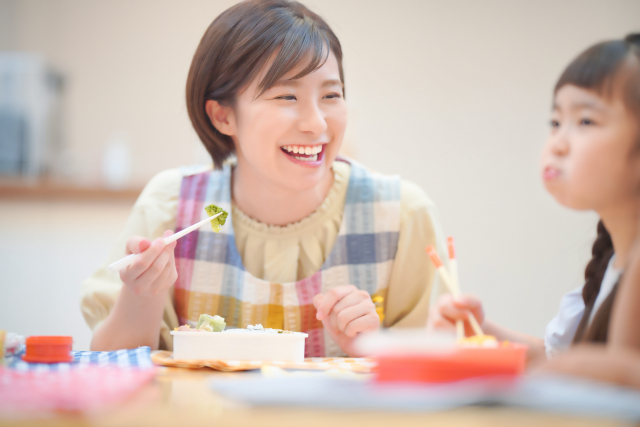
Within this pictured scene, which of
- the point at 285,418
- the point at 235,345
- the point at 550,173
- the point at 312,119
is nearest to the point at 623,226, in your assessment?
the point at 550,173

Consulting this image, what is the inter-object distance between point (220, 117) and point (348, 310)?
1.85 ft

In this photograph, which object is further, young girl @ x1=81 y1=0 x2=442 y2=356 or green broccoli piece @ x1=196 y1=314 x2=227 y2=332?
young girl @ x1=81 y1=0 x2=442 y2=356

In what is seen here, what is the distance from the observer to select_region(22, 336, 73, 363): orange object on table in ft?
2.43

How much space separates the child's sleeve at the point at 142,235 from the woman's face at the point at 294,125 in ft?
0.82

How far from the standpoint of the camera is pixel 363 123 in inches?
117

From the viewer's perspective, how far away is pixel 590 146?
21.7 inches

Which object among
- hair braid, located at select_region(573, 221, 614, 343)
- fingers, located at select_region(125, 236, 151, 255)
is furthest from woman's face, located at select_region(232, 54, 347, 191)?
hair braid, located at select_region(573, 221, 614, 343)

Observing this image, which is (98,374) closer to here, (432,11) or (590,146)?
(590,146)

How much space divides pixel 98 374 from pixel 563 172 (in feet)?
1.57

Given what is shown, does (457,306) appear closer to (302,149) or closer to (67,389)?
(67,389)

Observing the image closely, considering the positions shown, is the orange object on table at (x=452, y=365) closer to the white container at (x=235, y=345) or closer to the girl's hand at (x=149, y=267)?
the white container at (x=235, y=345)

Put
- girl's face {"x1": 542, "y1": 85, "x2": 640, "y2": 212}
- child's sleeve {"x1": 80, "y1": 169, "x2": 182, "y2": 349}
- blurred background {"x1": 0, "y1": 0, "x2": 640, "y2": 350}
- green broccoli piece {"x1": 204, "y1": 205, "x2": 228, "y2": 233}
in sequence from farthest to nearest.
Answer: blurred background {"x1": 0, "y1": 0, "x2": 640, "y2": 350} → child's sleeve {"x1": 80, "y1": 169, "x2": 182, "y2": 349} → green broccoli piece {"x1": 204, "y1": 205, "x2": 228, "y2": 233} → girl's face {"x1": 542, "y1": 85, "x2": 640, "y2": 212}

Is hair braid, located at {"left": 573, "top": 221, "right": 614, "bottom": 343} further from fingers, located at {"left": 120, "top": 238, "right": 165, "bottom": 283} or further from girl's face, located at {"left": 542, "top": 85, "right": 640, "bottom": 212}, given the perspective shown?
fingers, located at {"left": 120, "top": 238, "right": 165, "bottom": 283}

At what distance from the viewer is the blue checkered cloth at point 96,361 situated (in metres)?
0.69
